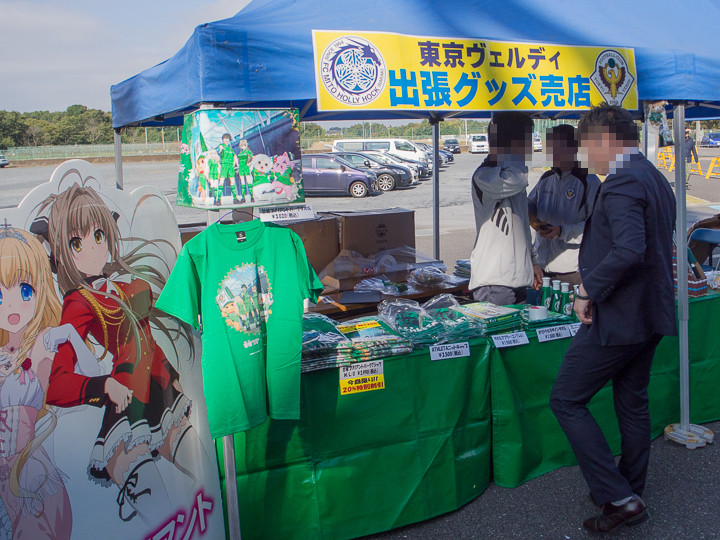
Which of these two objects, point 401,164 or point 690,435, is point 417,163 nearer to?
point 401,164

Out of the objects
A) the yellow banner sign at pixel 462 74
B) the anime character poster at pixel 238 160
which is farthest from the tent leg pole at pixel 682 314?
the anime character poster at pixel 238 160

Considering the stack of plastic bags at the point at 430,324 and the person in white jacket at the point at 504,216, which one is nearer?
the stack of plastic bags at the point at 430,324

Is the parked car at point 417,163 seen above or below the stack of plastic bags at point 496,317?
above

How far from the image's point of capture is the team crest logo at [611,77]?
3.08 metres

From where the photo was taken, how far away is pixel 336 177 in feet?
64.1

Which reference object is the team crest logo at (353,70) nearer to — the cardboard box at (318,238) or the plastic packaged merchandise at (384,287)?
the plastic packaged merchandise at (384,287)

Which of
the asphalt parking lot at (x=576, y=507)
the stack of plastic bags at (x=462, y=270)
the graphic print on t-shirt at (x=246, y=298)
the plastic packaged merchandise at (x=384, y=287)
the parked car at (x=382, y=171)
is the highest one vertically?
the parked car at (x=382, y=171)

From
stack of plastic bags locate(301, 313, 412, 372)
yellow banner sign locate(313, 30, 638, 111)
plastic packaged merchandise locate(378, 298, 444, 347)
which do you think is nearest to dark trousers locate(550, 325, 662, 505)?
plastic packaged merchandise locate(378, 298, 444, 347)

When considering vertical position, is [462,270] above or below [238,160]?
below

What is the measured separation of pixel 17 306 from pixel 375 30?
1.79m

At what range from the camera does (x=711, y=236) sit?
4996 mm

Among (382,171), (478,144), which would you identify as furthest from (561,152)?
(478,144)

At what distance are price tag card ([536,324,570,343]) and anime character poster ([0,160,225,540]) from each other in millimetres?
1681

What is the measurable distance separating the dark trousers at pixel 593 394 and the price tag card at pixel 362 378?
76cm
